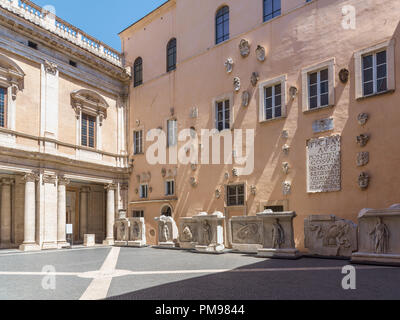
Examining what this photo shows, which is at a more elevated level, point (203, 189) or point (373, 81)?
point (373, 81)

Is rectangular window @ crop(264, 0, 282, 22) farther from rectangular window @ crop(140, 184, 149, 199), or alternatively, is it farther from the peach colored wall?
rectangular window @ crop(140, 184, 149, 199)

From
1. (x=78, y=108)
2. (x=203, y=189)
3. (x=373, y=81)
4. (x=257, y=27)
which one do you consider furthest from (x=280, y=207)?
(x=78, y=108)

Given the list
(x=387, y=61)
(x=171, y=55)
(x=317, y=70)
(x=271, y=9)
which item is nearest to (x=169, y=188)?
(x=171, y=55)

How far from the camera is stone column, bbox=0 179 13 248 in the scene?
20.7 m

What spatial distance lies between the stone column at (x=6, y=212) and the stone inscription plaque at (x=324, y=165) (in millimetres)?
16451

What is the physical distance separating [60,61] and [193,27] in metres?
7.90

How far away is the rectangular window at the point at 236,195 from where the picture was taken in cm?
1819

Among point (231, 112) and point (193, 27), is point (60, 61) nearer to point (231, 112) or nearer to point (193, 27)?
point (193, 27)

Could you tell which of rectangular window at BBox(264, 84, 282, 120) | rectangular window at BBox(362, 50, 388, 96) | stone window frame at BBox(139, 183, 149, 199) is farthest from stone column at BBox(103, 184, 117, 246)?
rectangular window at BBox(362, 50, 388, 96)

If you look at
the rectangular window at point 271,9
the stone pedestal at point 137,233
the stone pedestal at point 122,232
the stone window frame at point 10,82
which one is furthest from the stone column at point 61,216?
the rectangular window at point 271,9

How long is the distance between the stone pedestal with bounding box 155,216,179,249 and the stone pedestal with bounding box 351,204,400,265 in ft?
31.9

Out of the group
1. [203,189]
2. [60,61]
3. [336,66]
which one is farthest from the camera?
[60,61]

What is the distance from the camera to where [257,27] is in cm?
1838

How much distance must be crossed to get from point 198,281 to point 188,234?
350 inches
